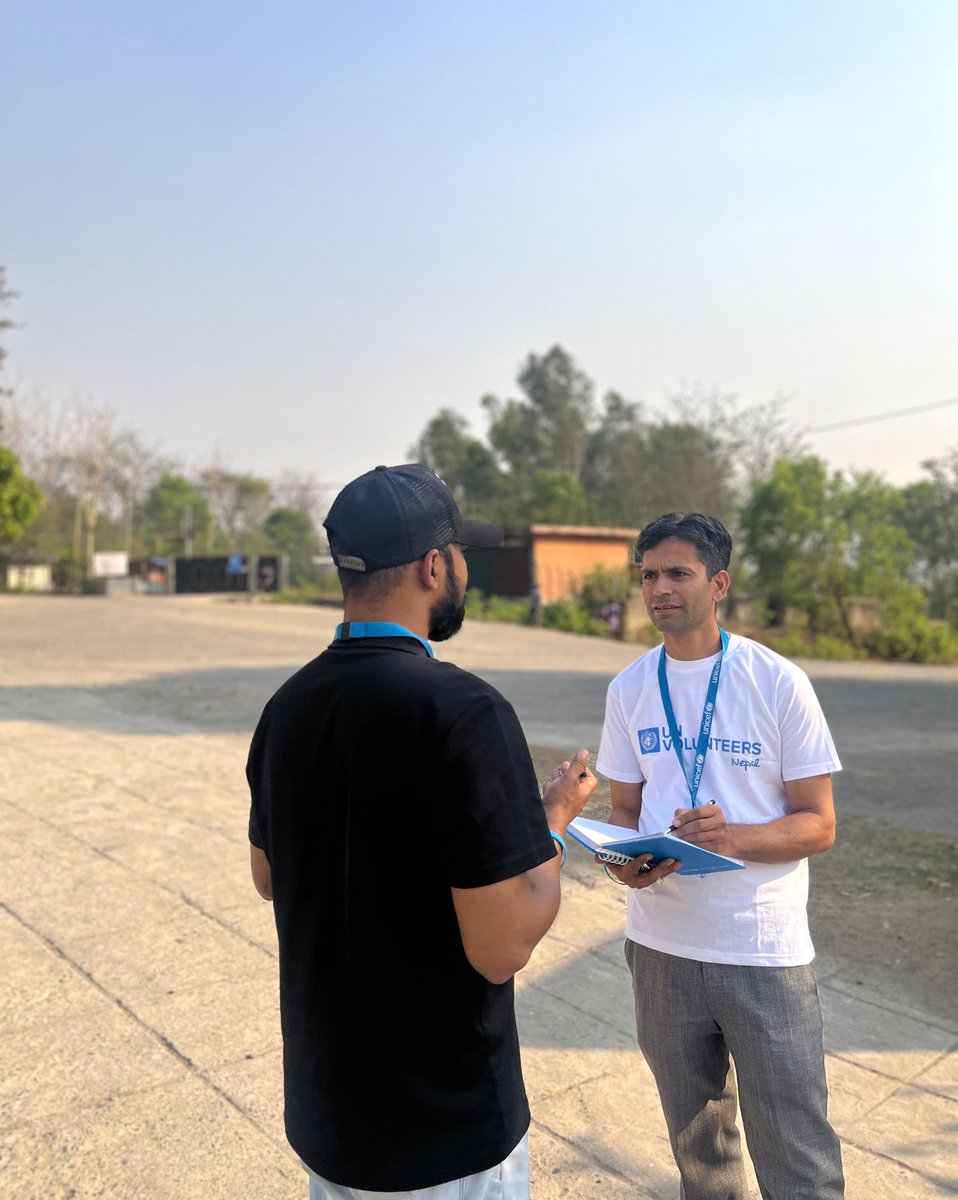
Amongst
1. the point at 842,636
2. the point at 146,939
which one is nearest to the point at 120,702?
the point at 146,939

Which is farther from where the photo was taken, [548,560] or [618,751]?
[548,560]

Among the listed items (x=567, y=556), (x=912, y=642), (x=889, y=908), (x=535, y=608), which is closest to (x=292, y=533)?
(x=567, y=556)

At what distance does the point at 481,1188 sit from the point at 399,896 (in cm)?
47

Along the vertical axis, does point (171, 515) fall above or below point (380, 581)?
above

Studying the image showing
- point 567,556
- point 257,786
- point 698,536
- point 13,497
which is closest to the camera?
point 257,786

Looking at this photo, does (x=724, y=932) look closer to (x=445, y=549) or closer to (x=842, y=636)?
(x=445, y=549)

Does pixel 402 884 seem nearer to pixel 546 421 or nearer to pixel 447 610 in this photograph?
pixel 447 610

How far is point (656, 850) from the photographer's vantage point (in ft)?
Result: 6.56

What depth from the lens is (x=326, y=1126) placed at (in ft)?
5.04

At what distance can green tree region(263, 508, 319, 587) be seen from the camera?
49.1 metres

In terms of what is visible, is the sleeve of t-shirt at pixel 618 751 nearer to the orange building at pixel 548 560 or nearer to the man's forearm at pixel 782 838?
the man's forearm at pixel 782 838

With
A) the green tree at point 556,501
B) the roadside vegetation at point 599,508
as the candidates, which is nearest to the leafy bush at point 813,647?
the roadside vegetation at point 599,508

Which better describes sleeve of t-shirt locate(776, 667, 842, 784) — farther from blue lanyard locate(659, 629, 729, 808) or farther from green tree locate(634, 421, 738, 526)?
green tree locate(634, 421, 738, 526)

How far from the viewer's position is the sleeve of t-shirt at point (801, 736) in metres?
2.14
